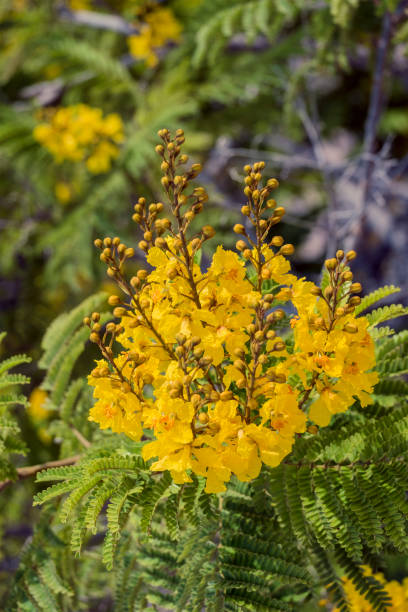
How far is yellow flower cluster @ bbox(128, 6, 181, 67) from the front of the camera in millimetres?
4645

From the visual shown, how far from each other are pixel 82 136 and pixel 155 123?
2.10 ft

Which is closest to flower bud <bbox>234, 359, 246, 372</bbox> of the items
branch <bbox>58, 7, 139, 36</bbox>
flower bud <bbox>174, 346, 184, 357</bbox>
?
flower bud <bbox>174, 346, 184, 357</bbox>

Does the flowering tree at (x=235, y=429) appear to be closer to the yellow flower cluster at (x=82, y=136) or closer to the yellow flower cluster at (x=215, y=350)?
the yellow flower cluster at (x=215, y=350)

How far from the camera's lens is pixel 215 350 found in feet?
4.48

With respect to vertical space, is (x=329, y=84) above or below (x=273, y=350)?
above

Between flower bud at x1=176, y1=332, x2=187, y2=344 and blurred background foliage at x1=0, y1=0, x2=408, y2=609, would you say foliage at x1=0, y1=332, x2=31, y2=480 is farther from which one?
blurred background foliage at x1=0, y1=0, x2=408, y2=609

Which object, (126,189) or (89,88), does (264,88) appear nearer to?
(126,189)

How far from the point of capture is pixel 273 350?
1391 millimetres

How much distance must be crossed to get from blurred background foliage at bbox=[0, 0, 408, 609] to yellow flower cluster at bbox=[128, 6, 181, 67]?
1 centimetres

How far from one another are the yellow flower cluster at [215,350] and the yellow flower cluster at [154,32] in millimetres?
3769

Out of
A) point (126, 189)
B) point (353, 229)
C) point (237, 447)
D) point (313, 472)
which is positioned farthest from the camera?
point (126, 189)

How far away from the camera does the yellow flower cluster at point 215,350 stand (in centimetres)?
132

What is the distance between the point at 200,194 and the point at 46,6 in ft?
15.9

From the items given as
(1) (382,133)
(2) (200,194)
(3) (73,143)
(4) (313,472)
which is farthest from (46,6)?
(4) (313,472)
